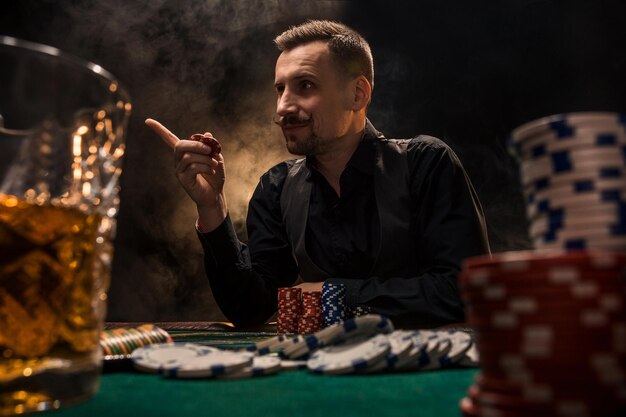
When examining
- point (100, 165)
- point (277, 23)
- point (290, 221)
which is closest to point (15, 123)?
point (100, 165)

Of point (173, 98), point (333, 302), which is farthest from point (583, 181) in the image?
point (173, 98)

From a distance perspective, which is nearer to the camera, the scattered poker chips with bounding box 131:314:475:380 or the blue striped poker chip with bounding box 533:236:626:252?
the blue striped poker chip with bounding box 533:236:626:252

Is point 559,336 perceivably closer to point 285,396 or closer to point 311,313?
point 285,396

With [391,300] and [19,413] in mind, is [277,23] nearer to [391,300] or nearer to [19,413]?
[391,300]

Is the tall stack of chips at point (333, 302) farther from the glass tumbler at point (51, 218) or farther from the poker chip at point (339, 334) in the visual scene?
the glass tumbler at point (51, 218)

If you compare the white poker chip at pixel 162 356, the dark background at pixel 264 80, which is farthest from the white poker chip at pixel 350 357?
the dark background at pixel 264 80

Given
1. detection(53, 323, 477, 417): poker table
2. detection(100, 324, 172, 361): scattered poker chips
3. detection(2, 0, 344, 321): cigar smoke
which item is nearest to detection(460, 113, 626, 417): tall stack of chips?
detection(53, 323, 477, 417): poker table

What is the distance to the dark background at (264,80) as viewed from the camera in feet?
19.9

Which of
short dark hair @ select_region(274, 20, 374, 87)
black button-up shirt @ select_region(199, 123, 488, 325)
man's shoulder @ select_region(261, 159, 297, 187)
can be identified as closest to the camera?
black button-up shirt @ select_region(199, 123, 488, 325)

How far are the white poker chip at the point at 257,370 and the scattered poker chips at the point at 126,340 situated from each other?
0.74ft

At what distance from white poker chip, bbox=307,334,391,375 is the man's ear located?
220 centimetres

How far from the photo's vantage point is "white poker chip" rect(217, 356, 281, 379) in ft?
3.54

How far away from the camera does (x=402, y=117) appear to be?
627 centimetres

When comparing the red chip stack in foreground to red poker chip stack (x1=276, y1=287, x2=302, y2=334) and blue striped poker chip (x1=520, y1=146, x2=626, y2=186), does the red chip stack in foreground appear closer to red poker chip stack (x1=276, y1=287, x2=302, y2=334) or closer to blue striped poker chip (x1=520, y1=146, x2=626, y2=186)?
blue striped poker chip (x1=520, y1=146, x2=626, y2=186)
